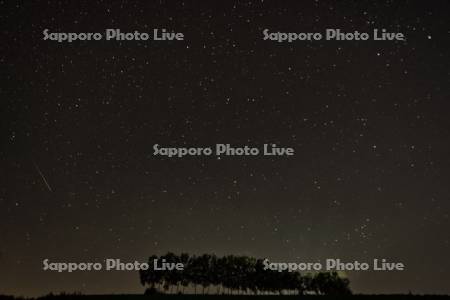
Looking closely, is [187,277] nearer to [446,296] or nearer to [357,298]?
[357,298]

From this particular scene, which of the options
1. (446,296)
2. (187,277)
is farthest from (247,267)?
(446,296)

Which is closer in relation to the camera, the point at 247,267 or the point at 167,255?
the point at 247,267

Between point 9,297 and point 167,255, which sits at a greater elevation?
point 167,255

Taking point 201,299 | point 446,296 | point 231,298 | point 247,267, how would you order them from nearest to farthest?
A: point 446,296, point 201,299, point 231,298, point 247,267

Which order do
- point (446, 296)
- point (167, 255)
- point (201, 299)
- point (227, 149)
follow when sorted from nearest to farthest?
point (227, 149) → point (446, 296) → point (201, 299) → point (167, 255)

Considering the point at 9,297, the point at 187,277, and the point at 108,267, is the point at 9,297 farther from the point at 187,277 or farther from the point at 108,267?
the point at 187,277

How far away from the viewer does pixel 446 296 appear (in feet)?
144

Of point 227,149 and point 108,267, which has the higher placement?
point 227,149

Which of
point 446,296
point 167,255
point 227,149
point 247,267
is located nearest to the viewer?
point 227,149

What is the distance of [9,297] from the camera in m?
34.5

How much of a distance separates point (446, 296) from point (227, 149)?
20872mm

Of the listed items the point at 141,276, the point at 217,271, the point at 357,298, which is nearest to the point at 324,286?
the point at 217,271

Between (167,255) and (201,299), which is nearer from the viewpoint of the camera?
(201,299)

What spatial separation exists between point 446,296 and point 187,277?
7293 centimetres
